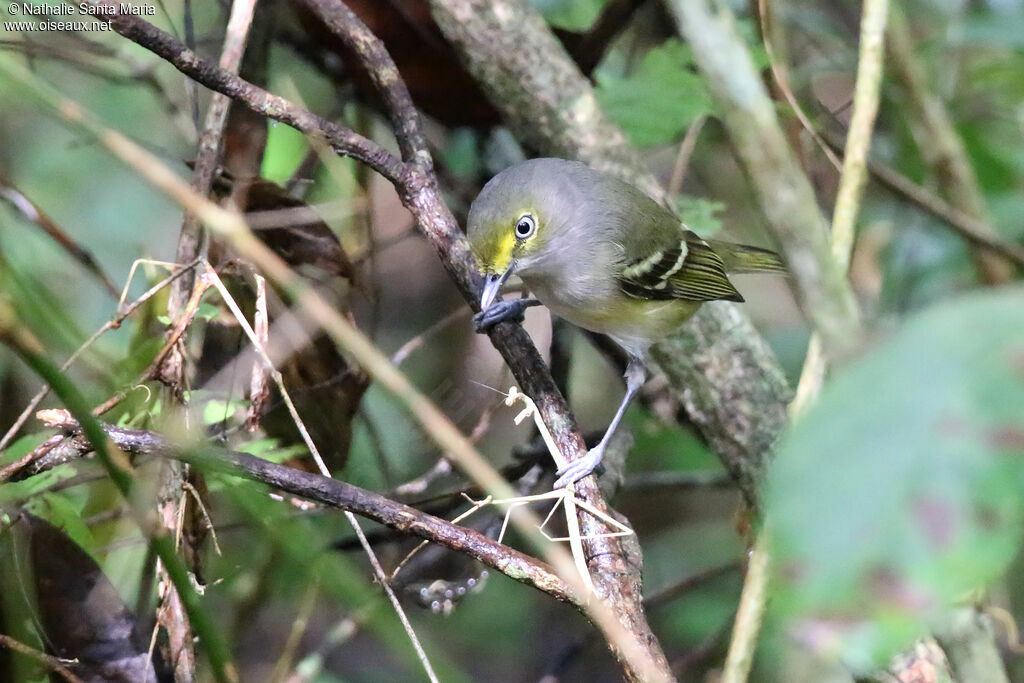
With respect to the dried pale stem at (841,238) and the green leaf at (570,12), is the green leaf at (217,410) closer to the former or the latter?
the dried pale stem at (841,238)

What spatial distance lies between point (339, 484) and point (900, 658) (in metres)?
1.74

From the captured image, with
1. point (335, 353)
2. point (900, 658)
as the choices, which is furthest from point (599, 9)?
point (900, 658)

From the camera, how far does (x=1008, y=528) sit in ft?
2.00

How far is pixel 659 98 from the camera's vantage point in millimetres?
3475

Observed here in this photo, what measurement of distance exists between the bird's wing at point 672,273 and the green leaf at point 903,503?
2659mm

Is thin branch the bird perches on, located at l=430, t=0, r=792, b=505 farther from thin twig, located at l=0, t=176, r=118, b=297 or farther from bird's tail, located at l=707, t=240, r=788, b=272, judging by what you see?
thin twig, located at l=0, t=176, r=118, b=297

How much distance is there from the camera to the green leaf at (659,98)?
11.2 ft

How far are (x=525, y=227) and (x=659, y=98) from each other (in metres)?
0.89

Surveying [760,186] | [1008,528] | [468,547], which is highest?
[760,186]

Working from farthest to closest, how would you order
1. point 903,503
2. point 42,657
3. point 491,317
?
point 491,317, point 42,657, point 903,503

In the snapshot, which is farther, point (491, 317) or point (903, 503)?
point (491, 317)

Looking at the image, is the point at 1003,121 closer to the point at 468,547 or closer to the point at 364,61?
the point at 364,61

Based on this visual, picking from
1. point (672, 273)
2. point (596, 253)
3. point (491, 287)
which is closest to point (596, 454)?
point (491, 287)

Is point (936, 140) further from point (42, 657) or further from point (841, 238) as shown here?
point (42, 657)
